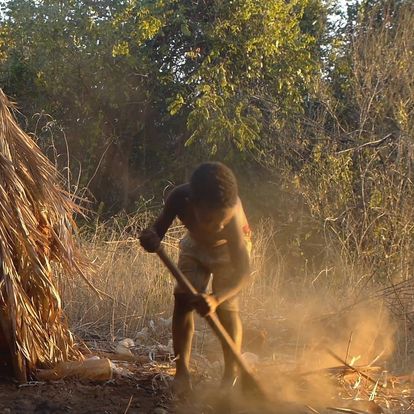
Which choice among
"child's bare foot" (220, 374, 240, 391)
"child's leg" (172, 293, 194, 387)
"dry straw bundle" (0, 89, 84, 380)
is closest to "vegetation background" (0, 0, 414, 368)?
"dry straw bundle" (0, 89, 84, 380)

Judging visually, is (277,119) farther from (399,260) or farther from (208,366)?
(208,366)

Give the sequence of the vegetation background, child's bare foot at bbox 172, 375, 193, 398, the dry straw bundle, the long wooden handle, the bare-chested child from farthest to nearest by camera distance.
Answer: the vegetation background
child's bare foot at bbox 172, 375, 193, 398
the dry straw bundle
the bare-chested child
the long wooden handle

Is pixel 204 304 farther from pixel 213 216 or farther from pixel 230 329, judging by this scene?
pixel 230 329

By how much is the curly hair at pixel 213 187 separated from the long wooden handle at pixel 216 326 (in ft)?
1.09

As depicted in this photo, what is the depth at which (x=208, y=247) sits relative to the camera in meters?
4.13

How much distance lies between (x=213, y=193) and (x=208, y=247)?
575 mm

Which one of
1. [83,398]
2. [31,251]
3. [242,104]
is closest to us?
[83,398]

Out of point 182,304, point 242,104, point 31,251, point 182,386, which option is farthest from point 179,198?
point 242,104

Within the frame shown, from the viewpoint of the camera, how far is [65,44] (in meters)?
11.8

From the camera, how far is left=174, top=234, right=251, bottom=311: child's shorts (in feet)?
13.5

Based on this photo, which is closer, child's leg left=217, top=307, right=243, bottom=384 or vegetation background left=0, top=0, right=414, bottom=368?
child's leg left=217, top=307, right=243, bottom=384

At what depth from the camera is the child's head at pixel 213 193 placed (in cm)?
365

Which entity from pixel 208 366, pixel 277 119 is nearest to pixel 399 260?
pixel 208 366

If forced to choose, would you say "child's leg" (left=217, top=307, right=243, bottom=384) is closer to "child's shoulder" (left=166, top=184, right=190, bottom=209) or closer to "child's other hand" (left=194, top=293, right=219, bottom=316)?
"child's other hand" (left=194, top=293, right=219, bottom=316)
